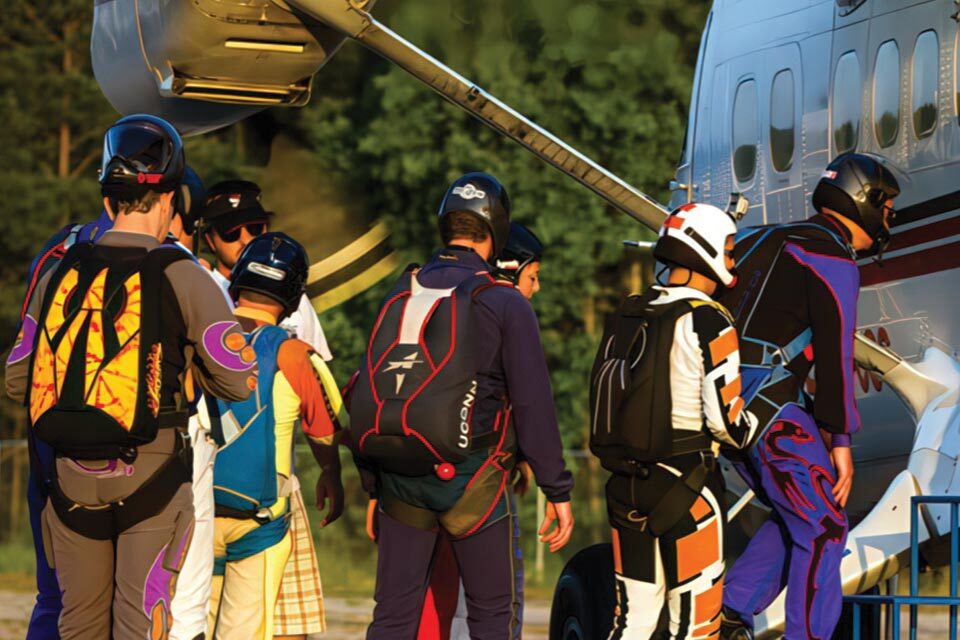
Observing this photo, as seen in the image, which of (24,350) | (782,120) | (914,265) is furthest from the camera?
(782,120)

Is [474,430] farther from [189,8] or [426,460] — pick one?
[189,8]

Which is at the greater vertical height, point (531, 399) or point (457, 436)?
point (531, 399)

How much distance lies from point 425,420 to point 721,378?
0.98m

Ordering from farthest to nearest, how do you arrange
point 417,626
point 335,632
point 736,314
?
point 335,632 < point 736,314 < point 417,626

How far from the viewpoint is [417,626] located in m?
6.49

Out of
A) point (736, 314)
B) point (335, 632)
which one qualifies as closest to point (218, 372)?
point (736, 314)

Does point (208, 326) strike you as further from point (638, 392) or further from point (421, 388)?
point (638, 392)

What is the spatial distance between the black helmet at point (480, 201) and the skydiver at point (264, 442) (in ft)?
1.94

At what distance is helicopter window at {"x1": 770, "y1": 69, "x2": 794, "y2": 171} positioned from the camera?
9.64m

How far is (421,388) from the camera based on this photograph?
626 cm

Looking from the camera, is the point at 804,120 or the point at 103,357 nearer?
the point at 103,357

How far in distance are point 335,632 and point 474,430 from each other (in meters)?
6.29

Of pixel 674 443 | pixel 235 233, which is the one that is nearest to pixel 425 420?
pixel 674 443

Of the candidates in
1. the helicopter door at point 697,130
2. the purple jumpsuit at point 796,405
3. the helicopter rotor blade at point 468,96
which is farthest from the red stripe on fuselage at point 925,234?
the helicopter door at point 697,130
